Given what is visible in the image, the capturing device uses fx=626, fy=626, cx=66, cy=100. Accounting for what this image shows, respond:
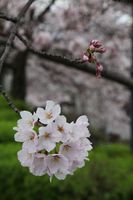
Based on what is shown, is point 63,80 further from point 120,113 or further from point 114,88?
point 120,113

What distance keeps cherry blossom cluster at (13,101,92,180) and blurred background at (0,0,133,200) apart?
1.17 metres

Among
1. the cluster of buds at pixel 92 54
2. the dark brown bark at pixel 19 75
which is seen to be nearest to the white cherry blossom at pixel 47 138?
the cluster of buds at pixel 92 54

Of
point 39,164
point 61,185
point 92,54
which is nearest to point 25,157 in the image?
point 39,164

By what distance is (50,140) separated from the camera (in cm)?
211

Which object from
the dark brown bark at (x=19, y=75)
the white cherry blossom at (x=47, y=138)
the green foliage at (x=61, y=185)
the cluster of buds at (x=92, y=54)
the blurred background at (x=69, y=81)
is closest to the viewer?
the white cherry blossom at (x=47, y=138)

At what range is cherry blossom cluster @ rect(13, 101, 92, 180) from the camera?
2127 mm

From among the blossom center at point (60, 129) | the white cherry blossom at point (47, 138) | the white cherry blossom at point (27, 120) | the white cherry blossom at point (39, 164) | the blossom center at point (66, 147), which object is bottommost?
the white cherry blossom at point (39, 164)

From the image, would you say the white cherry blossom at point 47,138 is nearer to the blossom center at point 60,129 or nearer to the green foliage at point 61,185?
the blossom center at point 60,129

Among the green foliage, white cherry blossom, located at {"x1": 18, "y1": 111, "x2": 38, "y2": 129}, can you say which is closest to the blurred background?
the green foliage

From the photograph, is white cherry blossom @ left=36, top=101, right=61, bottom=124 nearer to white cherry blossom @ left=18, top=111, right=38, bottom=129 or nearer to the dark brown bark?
white cherry blossom @ left=18, top=111, right=38, bottom=129

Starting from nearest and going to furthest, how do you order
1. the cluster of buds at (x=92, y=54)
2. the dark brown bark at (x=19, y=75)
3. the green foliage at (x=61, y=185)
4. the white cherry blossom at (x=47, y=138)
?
the white cherry blossom at (x=47, y=138)
the cluster of buds at (x=92, y=54)
the green foliage at (x=61, y=185)
the dark brown bark at (x=19, y=75)

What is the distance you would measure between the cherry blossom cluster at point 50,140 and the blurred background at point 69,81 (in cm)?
117

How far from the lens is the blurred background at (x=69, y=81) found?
721cm

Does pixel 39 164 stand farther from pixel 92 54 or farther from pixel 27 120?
pixel 92 54
